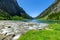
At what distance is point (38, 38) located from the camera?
18.7 metres

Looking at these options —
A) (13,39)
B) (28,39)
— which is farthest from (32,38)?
(13,39)

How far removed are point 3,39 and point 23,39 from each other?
14.0 ft

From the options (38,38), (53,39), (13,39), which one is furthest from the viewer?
(13,39)

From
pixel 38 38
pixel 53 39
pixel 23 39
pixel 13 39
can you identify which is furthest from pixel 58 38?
pixel 13 39

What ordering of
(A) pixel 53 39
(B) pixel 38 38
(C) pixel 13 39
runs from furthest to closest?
(C) pixel 13 39 → (B) pixel 38 38 → (A) pixel 53 39

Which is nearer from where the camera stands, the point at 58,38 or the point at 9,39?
the point at 58,38

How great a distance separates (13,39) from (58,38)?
255 inches

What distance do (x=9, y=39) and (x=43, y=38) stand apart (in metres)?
5.61

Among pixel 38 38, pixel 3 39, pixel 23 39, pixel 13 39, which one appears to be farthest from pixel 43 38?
pixel 3 39

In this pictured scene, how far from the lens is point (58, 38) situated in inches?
701

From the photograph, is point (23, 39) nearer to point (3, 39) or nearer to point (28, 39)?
point (28, 39)

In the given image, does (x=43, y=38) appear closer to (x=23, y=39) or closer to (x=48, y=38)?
(x=48, y=38)

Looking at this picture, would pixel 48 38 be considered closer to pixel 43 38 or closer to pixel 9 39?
pixel 43 38

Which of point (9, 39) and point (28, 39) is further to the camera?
point (9, 39)
